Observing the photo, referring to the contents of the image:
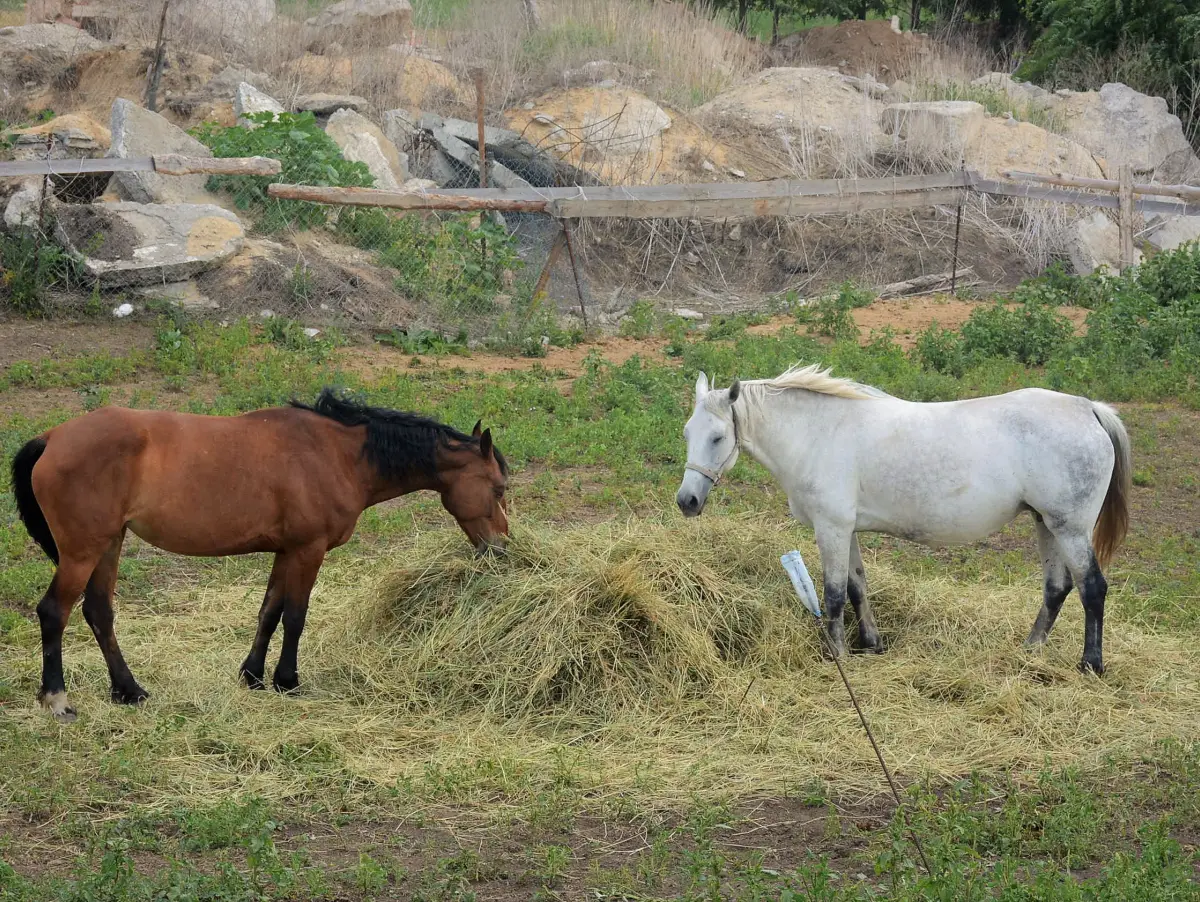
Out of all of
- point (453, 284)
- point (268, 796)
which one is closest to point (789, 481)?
point (268, 796)

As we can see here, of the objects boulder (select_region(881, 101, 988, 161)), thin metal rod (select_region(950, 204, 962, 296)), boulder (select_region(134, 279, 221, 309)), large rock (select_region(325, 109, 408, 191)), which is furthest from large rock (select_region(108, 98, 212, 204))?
boulder (select_region(881, 101, 988, 161))

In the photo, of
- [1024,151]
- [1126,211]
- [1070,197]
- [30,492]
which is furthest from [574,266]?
[1024,151]

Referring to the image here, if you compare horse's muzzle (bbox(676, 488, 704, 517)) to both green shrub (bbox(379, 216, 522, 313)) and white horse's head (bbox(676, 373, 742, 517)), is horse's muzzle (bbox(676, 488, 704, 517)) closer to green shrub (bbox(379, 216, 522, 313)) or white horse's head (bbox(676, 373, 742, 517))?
white horse's head (bbox(676, 373, 742, 517))

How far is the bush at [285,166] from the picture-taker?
13742 mm

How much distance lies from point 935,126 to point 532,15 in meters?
8.07

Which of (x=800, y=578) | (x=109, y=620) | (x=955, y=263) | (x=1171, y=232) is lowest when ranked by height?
(x=1171, y=232)

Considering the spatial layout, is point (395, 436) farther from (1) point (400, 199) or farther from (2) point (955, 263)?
(2) point (955, 263)

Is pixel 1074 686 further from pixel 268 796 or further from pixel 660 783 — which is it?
pixel 268 796

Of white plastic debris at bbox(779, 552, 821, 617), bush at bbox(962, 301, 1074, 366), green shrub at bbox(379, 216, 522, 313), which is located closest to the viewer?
white plastic debris at bbox(779, 552, 821, 617)

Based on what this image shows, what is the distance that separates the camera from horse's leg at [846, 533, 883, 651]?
264 inches

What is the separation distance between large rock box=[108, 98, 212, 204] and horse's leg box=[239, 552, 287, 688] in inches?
328

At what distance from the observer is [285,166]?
553 inches

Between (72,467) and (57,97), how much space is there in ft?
47.1

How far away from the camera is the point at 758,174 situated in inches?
746
